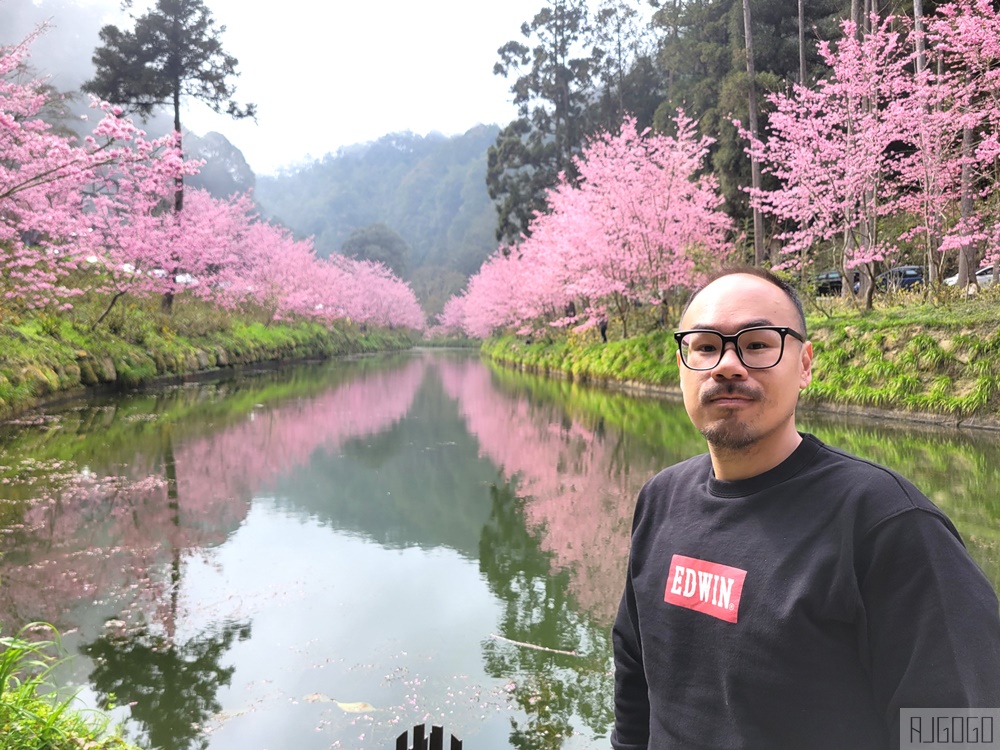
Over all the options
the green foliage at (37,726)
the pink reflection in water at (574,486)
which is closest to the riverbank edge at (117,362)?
the pink reflection in water at (574,486)

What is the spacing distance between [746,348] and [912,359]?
10858 millimetres

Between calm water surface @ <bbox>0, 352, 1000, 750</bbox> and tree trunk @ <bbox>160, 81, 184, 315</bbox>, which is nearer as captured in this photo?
calm water surface @ <bbox>0, 352, 1000, 750</bbox>

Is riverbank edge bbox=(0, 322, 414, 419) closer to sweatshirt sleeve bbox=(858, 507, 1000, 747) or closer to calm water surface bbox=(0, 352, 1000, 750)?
calm water surface bbox=(0, 352, 1000, 750)

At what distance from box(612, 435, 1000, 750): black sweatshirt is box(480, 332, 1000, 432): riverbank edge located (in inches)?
390

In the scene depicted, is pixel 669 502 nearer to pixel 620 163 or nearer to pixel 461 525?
pixel 461 525

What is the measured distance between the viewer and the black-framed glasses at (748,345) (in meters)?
1.21

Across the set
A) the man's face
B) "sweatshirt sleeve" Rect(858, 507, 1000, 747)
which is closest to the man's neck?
the man's face

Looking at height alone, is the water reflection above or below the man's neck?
below

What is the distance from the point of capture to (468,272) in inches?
3295

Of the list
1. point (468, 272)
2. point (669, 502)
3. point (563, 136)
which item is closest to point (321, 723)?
point (669, 502)

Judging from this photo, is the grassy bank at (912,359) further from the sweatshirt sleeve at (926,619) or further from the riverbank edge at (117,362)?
the riverbank edge at (117,362)

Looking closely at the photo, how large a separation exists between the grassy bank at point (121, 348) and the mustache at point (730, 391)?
12179 mm

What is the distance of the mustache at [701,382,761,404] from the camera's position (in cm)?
120

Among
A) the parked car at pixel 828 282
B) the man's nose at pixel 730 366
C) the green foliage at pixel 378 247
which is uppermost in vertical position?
the green foliage at pixel 378 247
